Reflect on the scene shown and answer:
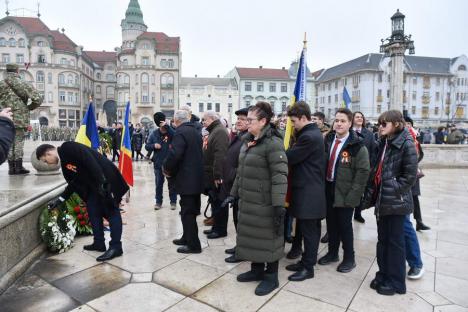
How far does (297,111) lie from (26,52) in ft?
212

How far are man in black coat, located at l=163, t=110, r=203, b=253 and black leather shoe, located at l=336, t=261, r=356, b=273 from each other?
6.24 ft

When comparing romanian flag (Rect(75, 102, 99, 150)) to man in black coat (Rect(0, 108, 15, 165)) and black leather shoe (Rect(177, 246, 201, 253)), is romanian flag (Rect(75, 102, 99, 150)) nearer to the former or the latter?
black leather shoe (Rect(177, 246, 201, 253))

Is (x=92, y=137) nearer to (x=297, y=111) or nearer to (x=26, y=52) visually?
(x=297, y=111)

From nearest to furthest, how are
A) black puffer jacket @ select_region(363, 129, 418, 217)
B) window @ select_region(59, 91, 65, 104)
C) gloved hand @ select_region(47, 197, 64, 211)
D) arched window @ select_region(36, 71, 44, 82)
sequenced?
black puffer jacket @ select_region(363, 129, 418, 217), gloved hand @ select_region(47, 197, 64, 211), arched window @ select_region(36, 71, 44, 82), window @ select_region(59, 91, 65, 104)

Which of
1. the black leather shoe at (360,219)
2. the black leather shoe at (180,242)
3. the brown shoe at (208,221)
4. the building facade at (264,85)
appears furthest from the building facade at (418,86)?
the black leather shoe at (180,242)

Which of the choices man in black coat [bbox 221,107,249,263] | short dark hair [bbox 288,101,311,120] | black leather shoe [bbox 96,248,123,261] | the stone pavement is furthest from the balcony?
short dark hair [bbox 288,101,311,120]

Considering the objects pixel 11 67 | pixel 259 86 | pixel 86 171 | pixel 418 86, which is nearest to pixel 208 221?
pixel 86 171

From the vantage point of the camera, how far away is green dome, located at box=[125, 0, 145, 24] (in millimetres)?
65938

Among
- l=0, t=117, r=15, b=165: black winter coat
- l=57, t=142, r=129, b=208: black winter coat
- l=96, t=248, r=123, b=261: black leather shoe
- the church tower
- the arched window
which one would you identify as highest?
the church tower

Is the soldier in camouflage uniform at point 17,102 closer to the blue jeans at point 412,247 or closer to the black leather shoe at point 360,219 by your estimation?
the black leather shoe at point 360,219

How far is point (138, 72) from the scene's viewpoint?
187ft

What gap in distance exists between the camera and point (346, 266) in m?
3.97

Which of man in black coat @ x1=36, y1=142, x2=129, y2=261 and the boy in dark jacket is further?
man in black coat @ x1=36, y1=142, x2=129, y2=261

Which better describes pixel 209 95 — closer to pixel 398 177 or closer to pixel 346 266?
pixel 346 266
